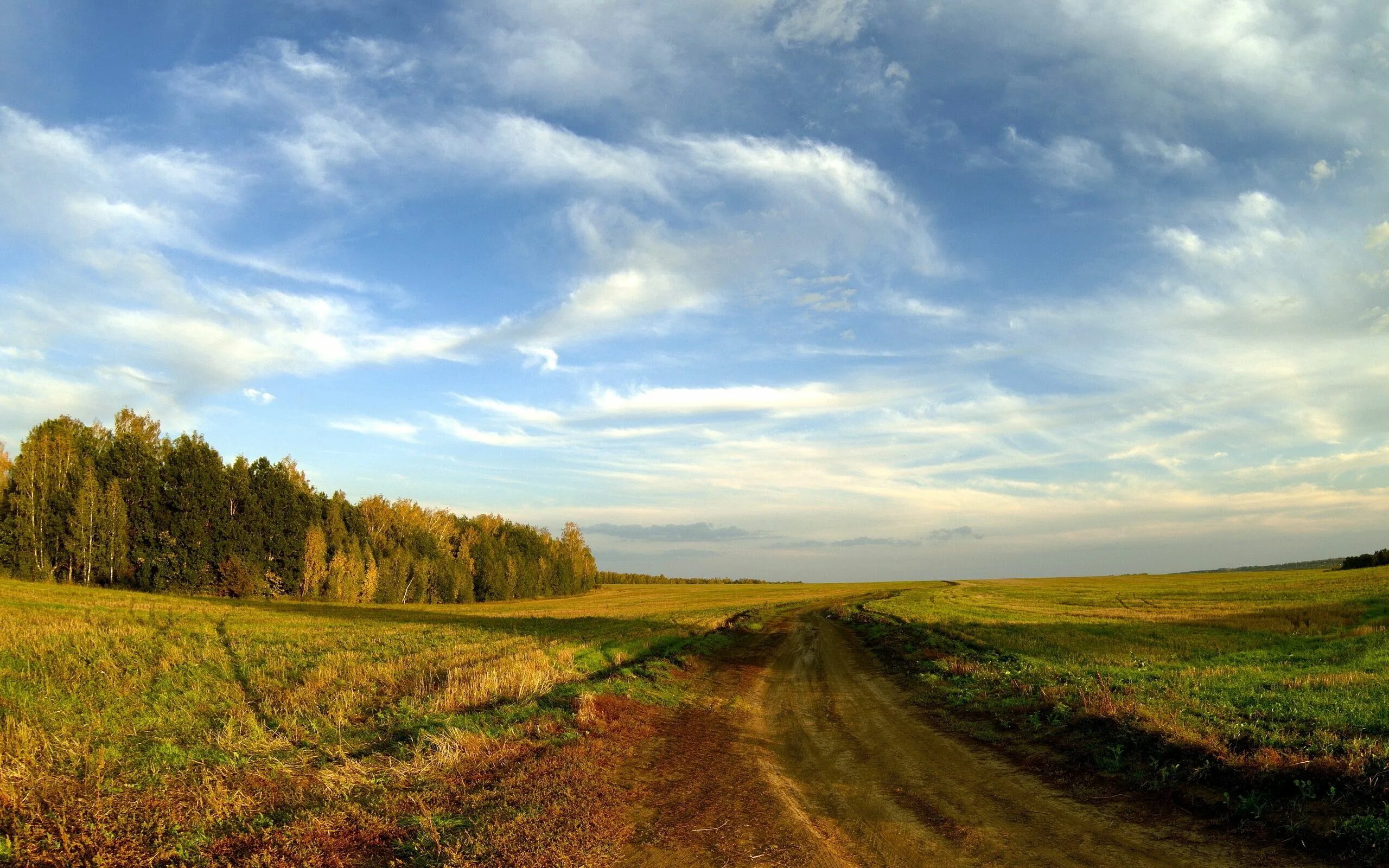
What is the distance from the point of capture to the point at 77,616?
31.6m

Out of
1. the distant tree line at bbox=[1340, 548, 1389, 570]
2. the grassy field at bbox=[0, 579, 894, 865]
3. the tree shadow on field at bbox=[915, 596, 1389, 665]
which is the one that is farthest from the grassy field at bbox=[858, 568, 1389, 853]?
the distant tree line at bbox=[1340, 548, 1389, 570]

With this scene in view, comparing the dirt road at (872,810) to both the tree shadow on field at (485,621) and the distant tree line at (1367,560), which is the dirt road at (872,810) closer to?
the tree shadow on field at (485,621)

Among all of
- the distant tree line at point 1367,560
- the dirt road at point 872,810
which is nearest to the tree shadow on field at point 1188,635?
the dirt road at point 872,810

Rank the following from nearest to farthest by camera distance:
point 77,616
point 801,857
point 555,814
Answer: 1. point 801,857
2. point 555,814
3. point 77,616

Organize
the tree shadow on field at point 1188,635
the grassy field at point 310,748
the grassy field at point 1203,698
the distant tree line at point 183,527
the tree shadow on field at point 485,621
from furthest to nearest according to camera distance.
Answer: the distant tree line at point 183,527
the tree shadow on field at point 485,621
the tree shadow on field at point 1188,635
the grassy field at point 1203,698
the grassy field at point 310,748

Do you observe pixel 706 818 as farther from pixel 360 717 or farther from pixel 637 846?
pixel 360 717

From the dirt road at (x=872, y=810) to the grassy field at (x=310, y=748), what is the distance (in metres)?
1.09

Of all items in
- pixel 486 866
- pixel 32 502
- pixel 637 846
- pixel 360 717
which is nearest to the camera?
pixel 486 866

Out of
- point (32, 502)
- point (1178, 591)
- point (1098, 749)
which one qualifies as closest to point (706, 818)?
point (1098, 749)

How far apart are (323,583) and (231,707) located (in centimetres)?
7316

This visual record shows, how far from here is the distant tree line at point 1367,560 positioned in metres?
78.1

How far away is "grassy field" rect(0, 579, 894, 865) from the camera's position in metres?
6.96

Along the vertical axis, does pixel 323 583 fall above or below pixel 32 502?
below

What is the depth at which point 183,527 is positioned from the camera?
6719cm
